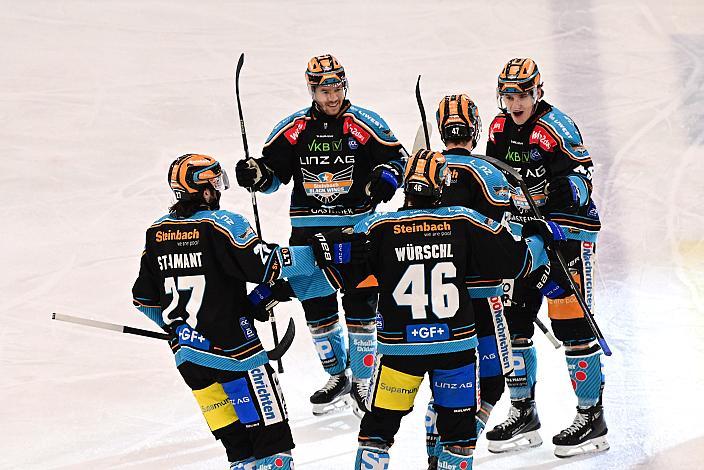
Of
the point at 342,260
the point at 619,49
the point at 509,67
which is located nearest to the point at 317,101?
the point at 509,67

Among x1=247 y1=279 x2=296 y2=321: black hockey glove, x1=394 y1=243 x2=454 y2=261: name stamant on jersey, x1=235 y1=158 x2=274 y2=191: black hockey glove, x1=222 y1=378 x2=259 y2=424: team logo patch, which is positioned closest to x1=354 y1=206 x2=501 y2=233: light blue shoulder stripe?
x1=394 y1=243 x2=454 y2=261: name stamant on jersey

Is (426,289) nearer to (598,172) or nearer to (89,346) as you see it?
(89,346)

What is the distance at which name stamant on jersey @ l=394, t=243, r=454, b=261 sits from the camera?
4555 millimetres

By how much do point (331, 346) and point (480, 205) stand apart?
1.45m

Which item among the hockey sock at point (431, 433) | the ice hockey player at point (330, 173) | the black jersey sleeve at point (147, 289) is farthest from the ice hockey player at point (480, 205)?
the black jersey sleeve at point (147, 289)

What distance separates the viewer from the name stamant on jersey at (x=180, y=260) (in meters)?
4.74

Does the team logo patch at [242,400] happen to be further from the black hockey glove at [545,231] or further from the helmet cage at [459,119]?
the helmet cage at [459,119]

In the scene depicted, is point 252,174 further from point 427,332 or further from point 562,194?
point 427,332

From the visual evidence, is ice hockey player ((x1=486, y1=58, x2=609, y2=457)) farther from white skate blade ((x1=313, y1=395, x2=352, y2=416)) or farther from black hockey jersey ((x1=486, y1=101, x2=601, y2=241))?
white skate blade ((x1=313, y1=395, x2=352, y2=416))

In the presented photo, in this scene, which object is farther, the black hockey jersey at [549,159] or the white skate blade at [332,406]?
the white skate blade at [332,406]

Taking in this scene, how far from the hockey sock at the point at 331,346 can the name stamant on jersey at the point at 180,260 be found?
1.64 m

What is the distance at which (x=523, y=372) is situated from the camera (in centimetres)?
584

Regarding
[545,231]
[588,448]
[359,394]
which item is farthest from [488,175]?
[359,394]

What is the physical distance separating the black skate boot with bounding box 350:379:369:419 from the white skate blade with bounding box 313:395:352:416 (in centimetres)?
8
